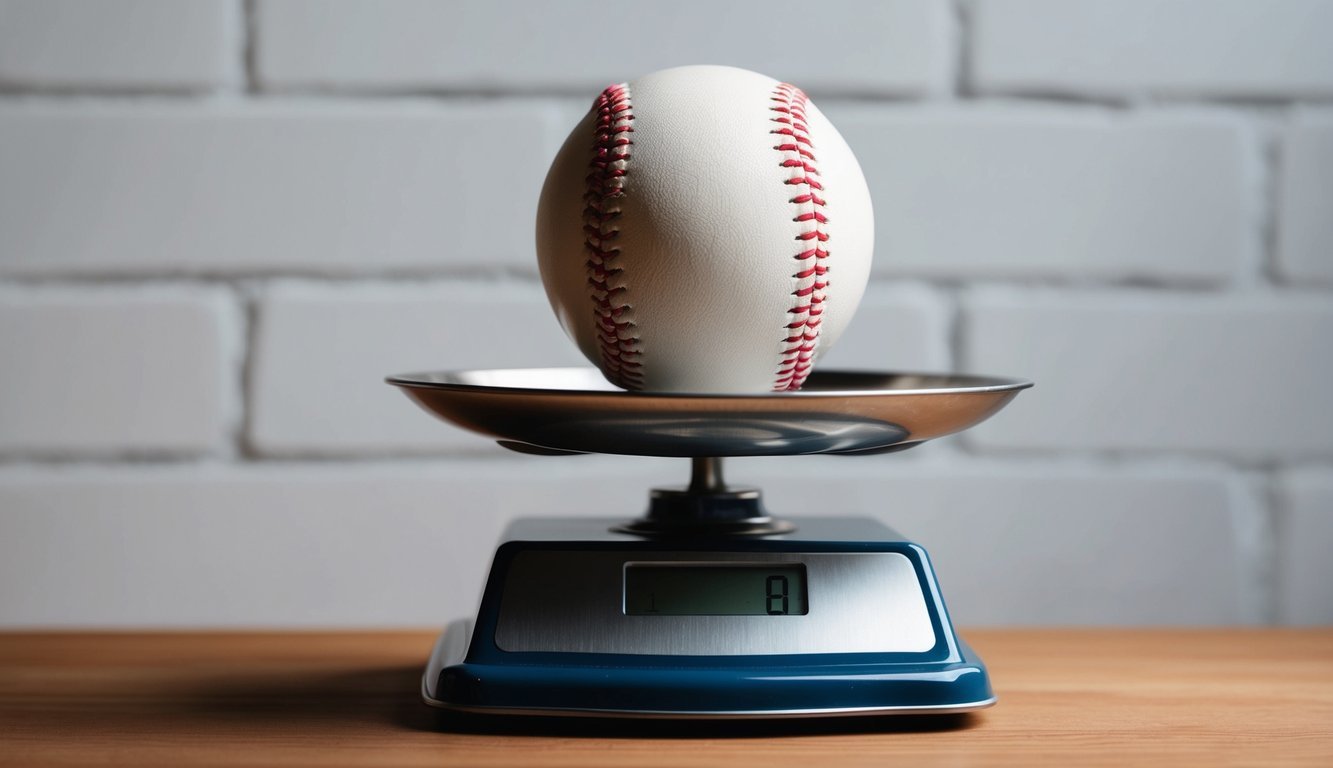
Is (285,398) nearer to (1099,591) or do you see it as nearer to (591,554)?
(591,554)

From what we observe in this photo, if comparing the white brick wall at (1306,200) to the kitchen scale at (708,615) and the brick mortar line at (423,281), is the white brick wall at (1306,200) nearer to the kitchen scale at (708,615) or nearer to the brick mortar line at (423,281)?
the brick mortar line at (423,281)

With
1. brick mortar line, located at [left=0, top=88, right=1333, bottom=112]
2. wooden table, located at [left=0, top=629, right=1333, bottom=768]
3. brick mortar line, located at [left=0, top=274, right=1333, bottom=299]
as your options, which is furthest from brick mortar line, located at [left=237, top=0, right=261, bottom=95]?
wooden table, located at [left=0, top=629, right=1333, bottom=768]

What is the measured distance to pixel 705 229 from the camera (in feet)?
2.10

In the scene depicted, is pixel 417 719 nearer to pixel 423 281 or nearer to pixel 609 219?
pixel 609 219

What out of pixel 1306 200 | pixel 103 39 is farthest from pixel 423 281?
pixel 1306 200

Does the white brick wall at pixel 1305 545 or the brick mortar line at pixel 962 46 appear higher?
the brick mortar line at pixel 962 46

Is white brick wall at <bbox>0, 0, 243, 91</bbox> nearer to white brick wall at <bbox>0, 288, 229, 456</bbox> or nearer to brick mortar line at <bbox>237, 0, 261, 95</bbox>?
brick mortar line at <bbox>237, 0, 261, 95</bbox>

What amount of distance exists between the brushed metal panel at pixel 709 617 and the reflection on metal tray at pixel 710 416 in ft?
0.22

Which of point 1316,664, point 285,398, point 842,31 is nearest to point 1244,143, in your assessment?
point 842,31

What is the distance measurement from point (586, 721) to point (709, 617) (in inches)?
3.5

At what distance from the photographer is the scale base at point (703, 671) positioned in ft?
2.12

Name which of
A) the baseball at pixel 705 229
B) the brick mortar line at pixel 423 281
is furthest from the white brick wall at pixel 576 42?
the baseball at pixel 705 229

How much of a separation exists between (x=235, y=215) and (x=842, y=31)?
1.78ft

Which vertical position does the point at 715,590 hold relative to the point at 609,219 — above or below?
below
